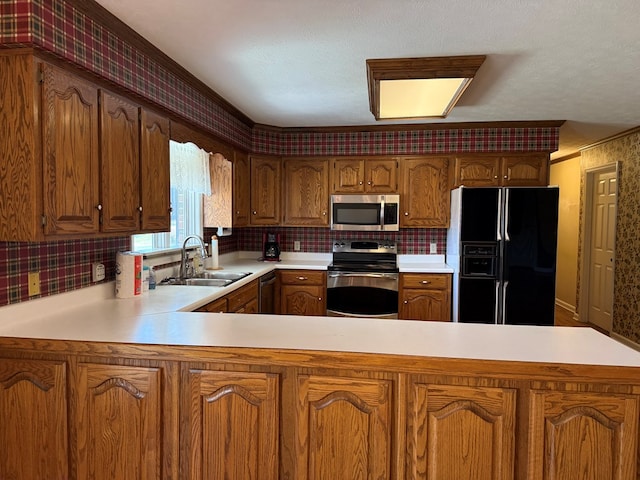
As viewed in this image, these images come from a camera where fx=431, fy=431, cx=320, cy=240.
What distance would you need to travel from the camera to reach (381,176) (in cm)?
445

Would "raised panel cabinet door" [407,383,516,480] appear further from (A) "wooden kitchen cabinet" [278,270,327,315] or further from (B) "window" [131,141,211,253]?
(A) "wooden kitchen cabinet" [278,270,327,315]

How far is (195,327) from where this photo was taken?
182cm

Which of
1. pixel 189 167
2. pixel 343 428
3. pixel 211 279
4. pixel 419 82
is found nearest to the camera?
pixel 343 428

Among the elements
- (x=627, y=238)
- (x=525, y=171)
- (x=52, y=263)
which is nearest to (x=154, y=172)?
(x=52, y=263)

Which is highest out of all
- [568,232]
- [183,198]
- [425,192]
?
[425,192]

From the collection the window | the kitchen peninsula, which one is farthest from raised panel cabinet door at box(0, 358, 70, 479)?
the window

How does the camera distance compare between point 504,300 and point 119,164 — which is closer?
point 119,164

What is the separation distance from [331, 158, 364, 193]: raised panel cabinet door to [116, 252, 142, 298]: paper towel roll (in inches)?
96.0

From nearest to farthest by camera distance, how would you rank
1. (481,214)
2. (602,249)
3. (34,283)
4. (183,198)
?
(34,283) < (183,198) < (481,214) < (602,249)

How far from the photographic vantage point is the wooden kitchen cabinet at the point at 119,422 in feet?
5.31

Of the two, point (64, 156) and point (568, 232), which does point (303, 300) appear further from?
point (568, 232)

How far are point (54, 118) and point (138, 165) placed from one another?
1.97ft

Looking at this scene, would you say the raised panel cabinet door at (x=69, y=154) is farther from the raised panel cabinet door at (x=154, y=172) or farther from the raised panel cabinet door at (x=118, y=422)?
the raised panel cabinet door at (x=118, y=422)

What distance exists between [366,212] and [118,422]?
3216 mm
